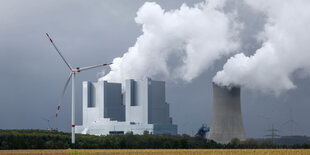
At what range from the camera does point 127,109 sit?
78250mm

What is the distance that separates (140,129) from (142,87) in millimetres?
6551

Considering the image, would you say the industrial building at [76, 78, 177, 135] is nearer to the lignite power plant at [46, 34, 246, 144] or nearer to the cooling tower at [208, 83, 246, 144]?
the lignite power plant at [46, 34, 246, 144]

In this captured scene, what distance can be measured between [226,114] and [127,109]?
2792 centimetres

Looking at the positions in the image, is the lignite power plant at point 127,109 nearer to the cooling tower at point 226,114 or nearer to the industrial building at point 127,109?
the industrial building at point 127,109

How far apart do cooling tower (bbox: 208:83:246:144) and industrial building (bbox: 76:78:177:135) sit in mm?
20745

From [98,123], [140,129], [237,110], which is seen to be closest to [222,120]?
[237,110]

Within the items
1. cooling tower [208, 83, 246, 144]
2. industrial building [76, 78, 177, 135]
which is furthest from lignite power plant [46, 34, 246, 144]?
cooling tower [208, 83, 246, 144]

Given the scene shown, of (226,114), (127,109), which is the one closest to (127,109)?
(127,109)

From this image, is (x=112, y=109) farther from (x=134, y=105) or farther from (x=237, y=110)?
(x=237, y=110)

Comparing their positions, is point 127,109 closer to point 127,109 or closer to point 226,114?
point 127,109

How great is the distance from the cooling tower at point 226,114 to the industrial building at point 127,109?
2075cm

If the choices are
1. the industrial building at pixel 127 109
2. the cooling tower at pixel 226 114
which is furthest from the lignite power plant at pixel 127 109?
the cooling tower at pixel 226 114

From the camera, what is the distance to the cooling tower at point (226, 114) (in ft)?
174

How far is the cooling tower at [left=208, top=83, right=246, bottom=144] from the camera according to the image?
174 feet
